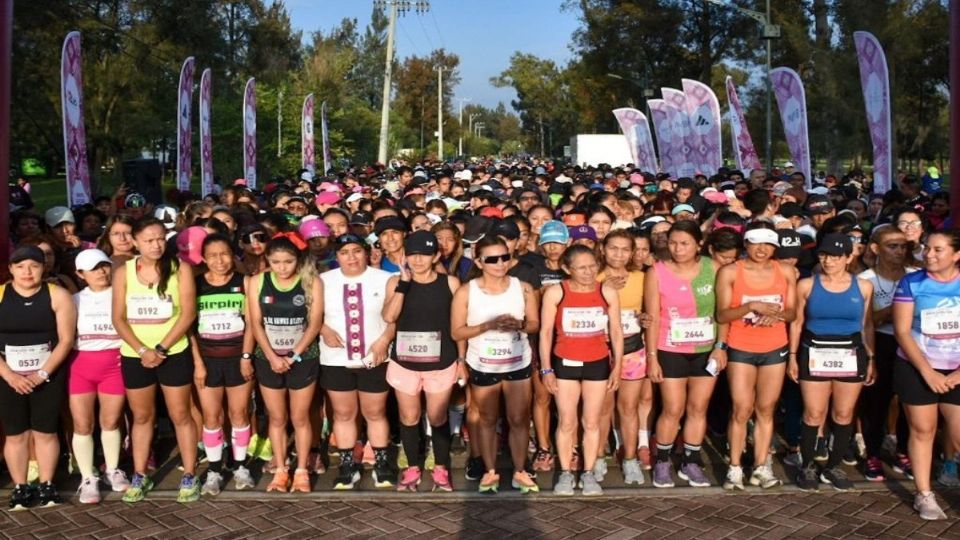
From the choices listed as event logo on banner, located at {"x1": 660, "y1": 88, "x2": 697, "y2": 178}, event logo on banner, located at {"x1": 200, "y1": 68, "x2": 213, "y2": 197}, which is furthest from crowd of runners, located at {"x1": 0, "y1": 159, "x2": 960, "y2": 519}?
event logo on banner, located at {"x1": 660, "y1": 88, "x2": 697, "y2": 178}

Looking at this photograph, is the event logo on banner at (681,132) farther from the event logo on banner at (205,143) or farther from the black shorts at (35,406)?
the black shorts at (35,406)

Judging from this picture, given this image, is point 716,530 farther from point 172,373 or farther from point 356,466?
point 172,373

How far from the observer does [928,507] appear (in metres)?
5.11

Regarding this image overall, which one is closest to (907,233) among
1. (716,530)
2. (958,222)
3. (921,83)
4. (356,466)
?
(958,222)

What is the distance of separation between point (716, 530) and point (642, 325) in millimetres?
1370

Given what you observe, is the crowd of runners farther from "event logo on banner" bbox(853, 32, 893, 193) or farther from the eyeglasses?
"event logo on banner" bbox(853, 32, 893, 193)

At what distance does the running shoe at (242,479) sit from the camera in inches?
226

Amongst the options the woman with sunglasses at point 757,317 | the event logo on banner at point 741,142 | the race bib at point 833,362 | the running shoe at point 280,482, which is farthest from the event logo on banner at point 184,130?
the race bib at point 833,362

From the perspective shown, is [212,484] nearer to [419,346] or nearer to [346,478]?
[346,478]

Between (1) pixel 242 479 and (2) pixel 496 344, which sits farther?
(1) pixel 242 479

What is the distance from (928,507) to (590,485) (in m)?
2.03

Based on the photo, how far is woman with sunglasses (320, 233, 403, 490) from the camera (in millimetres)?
5523

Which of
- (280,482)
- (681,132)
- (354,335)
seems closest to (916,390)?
(354,335)

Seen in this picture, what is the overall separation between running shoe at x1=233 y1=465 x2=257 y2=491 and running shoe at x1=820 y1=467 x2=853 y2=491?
152 inches
